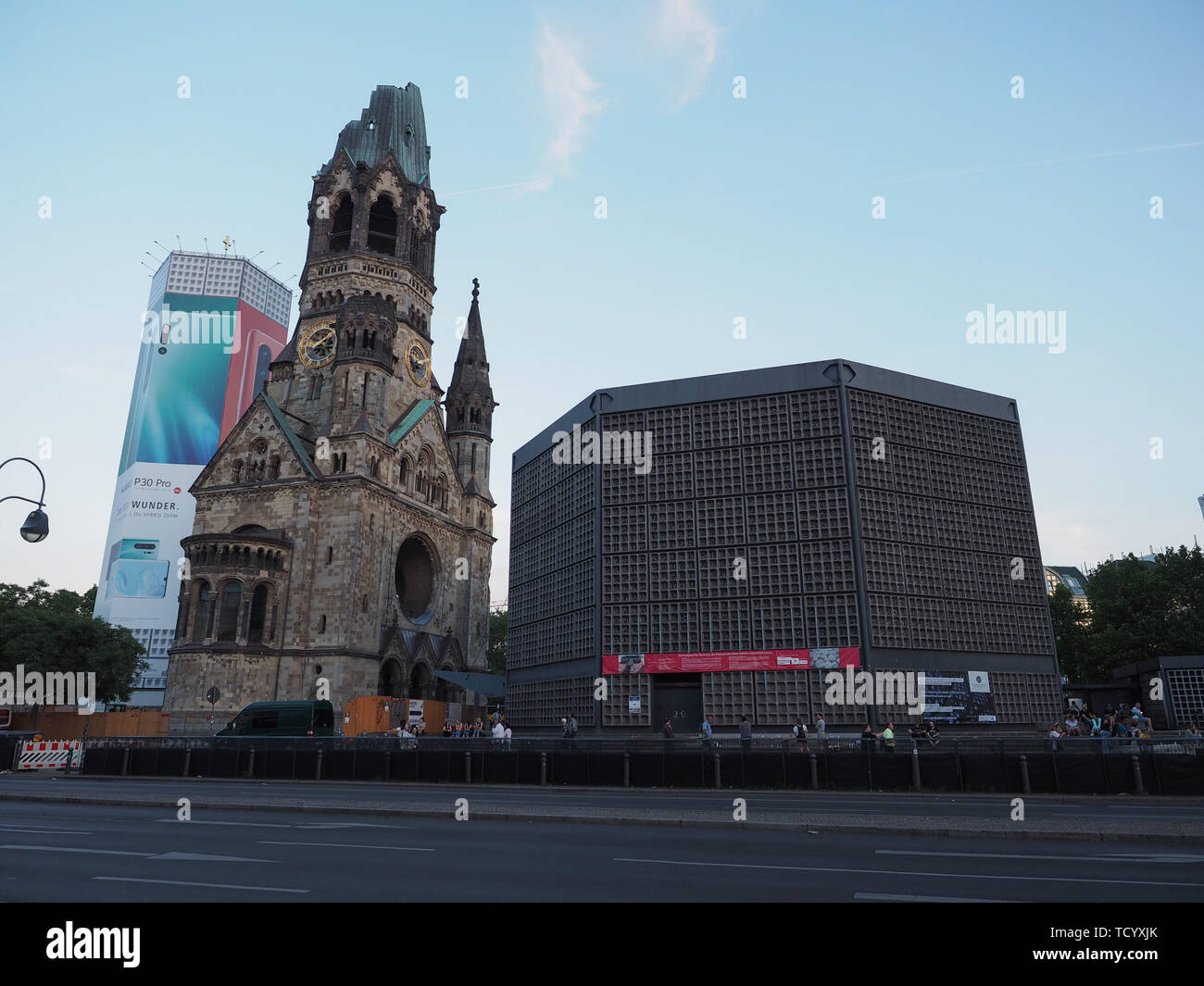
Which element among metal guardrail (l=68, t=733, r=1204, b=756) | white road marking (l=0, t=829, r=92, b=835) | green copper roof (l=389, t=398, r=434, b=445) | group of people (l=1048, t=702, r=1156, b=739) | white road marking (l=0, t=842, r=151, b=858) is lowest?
white road marking (l=0, t=829, r=92, b=835)

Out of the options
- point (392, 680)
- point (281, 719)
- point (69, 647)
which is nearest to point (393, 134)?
point (392, 680)

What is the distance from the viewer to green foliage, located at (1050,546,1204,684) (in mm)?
59688

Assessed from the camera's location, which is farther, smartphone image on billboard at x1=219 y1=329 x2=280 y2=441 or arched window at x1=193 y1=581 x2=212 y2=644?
smartphone image on billboard at x1=219 y1=329 x2=280 y2=441

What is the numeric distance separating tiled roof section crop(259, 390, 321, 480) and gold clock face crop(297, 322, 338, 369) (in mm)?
5222

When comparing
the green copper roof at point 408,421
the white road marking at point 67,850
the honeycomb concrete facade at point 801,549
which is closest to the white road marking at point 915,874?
the white road marking at point 67,850

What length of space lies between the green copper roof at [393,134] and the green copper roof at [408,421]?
20165mm

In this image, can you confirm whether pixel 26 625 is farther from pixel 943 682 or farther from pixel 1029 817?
pixel 1029 817

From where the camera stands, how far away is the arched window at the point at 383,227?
65938 mm

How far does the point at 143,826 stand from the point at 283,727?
2376cm

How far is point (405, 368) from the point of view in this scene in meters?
64.1

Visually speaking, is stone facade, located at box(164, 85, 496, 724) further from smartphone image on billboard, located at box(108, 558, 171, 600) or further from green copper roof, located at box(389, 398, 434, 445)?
smartphone image on billboard, located at box(108, 558, 171, 600)

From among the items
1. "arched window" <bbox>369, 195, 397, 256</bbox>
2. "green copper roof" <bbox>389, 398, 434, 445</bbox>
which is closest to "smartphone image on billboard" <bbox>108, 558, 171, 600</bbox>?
"green copper roof" <bbox>389, 398, 434, 445</bbox>

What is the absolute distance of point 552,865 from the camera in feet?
34.5
